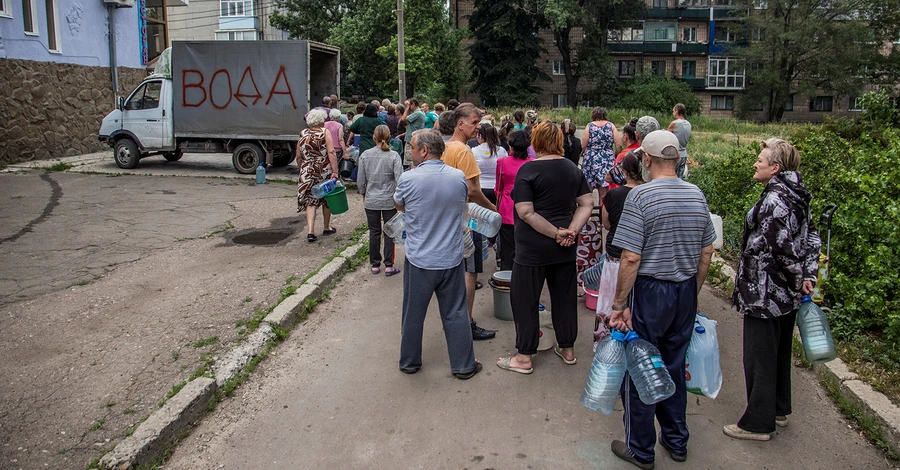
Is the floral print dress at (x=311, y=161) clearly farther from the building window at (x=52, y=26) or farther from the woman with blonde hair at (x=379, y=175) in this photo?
the building window at (x=52, y=26)

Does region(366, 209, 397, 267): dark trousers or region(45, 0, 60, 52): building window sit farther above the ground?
region(45, 0, 60, 52): building window

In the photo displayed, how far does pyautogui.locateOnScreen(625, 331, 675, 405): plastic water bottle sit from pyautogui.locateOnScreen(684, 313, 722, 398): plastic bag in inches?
12.9

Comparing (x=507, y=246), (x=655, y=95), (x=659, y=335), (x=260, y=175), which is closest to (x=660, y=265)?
(x=659, y=335)

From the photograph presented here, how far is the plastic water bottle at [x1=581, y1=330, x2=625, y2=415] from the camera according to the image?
3898 millimetres

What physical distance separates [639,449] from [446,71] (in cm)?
3989

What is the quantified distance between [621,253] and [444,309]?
1.51 metres

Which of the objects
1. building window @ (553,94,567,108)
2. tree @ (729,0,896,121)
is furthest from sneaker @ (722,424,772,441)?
building window @ (553,94,567,108)

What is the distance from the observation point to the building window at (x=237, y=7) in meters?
55.5

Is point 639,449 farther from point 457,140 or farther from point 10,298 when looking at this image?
point 10,298

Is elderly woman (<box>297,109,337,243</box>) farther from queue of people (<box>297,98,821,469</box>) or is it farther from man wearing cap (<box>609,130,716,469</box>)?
man wearing cap (<box>609,130,716,469</box>)

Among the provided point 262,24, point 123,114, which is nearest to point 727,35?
point 262,24

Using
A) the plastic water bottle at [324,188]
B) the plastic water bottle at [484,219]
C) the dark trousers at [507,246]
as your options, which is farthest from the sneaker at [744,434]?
the plastic water bottle at [324,188]

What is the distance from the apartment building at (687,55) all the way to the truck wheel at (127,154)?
136 feet

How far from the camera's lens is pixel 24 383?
4.99 meters
